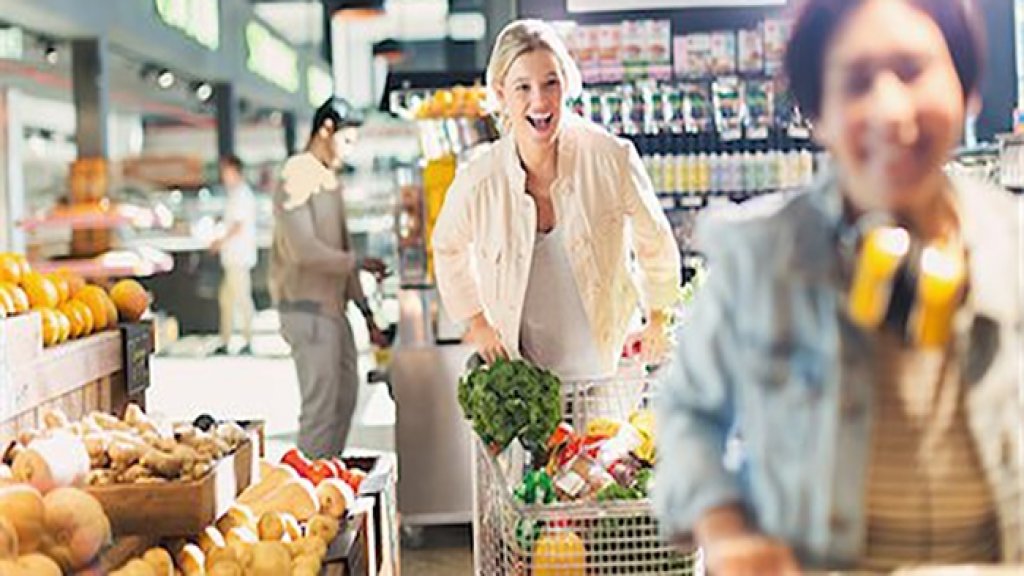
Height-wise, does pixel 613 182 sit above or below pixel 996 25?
below

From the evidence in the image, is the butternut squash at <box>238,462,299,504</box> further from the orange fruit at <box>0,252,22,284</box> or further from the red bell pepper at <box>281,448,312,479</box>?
the orange fruit at <box>0,252,22,284</box>

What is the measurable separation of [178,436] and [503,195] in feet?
3.37

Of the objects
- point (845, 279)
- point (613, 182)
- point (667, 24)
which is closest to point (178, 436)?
point (613, 182)

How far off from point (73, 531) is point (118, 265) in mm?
8080

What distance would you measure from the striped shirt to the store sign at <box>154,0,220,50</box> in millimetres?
10131

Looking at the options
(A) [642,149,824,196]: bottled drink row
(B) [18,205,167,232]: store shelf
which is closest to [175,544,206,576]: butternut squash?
(A) [642,149,824,196]: bottled drink row

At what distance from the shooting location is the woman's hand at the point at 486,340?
4.04m

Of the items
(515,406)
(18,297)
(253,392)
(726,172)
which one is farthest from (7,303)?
(253,392)

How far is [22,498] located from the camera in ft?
9.89

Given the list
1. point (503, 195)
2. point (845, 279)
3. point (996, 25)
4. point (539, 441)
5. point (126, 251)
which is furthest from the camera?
point (126, 251)

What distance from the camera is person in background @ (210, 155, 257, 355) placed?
11.5 meters

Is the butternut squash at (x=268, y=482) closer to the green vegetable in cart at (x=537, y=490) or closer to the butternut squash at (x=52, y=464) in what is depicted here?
the butternut squash at (x=52, y=464)

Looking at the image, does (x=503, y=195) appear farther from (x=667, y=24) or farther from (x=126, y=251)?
(x=126, y=251)

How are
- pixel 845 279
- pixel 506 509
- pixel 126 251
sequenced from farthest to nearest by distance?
1. pixel 126 251
2. pixel 506 509
3. pixel 845 279
